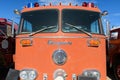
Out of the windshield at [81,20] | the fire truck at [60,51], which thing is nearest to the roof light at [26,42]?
the fire truck at [60,51]

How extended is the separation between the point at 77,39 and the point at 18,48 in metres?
1.43

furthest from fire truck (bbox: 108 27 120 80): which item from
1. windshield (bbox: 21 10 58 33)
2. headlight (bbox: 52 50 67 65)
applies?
headlight (bbox: 52 50 67 65)

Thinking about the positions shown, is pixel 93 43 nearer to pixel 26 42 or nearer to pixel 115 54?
pixel 26 42

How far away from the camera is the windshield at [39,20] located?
25.4ft

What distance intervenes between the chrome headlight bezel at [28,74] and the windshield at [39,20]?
1019mm

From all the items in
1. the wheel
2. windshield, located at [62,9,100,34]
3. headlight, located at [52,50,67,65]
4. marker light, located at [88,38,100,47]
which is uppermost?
windshield, located at [62,9,100,34]

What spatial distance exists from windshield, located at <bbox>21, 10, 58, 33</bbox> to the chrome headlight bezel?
40.1 inches

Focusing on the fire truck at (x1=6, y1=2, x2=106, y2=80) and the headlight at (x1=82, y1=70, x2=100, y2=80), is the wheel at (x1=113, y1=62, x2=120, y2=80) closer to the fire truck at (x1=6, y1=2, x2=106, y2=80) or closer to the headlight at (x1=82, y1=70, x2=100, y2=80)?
the fire truck at (x1=6, y1=2, x2=106, y2=80)

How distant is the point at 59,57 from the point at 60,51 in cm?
14

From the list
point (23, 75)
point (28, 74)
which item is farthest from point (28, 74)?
point (23, 75)

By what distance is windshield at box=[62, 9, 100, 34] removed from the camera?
7715 millimetres

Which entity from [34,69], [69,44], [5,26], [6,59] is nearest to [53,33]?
[69,44]

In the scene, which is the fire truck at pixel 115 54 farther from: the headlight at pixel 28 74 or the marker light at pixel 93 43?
the headlight at pixel 28 74

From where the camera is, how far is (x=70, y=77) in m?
7.36
